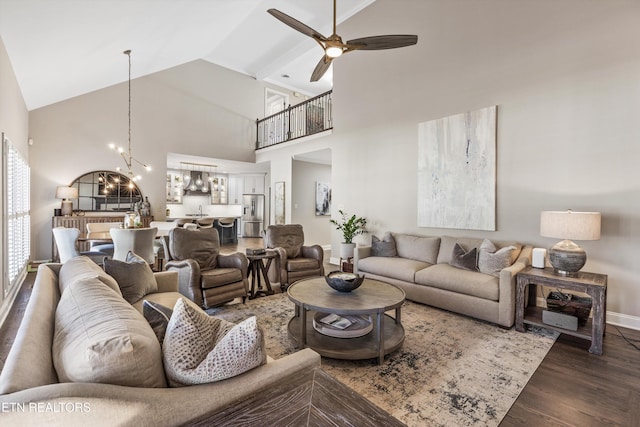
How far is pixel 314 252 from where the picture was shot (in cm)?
475

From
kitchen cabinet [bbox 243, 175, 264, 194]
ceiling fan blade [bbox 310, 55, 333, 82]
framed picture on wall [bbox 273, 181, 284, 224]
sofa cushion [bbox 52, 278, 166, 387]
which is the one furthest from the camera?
kitchen cabinet [bbox 243, 175, 264, 194]

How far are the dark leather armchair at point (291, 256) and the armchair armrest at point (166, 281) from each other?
1697 mm

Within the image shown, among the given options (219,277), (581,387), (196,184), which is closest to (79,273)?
(219,277)

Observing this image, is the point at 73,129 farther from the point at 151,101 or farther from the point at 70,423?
the point at 70,423

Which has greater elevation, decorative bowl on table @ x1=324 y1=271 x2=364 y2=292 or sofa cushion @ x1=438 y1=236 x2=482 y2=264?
sofa cushion @ x1=438 y1=236 x2=482 y2=264

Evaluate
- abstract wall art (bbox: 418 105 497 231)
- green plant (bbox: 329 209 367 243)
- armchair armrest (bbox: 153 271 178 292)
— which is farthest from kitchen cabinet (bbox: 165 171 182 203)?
abstract wall art (bbox: 418 105 497 231)

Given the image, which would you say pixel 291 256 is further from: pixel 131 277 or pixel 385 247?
pixel 131 277

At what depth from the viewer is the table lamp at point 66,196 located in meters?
5.96

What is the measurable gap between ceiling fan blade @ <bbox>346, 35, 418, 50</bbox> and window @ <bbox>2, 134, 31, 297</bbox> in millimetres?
3924

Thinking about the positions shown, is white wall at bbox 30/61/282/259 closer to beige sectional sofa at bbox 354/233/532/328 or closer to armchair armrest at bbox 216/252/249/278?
armchair armrest at bbox 216/252/249/278

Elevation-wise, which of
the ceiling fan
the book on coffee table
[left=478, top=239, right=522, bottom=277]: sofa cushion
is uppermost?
the ceiling fan

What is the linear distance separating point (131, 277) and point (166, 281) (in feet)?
1.52

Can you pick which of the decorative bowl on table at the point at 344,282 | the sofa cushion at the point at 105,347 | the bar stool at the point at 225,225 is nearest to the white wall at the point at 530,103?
the decorative bowl on table at the point at 344,282

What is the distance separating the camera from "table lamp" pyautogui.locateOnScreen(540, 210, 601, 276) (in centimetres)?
286
